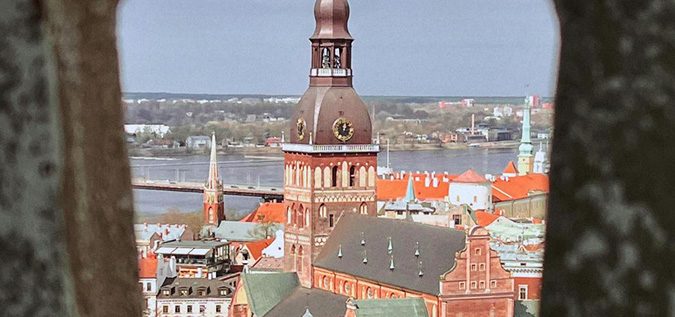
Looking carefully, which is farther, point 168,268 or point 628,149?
point 168,268

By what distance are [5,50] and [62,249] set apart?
0.07 meters

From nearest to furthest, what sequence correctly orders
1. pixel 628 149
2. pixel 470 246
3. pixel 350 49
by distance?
pixel 628 149
pixel 470 246
pixel 350 49

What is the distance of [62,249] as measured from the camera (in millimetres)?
428

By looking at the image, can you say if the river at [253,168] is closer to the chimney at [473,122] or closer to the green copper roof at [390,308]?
the chimney at [473,122]

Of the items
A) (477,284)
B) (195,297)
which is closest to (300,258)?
(195,297)

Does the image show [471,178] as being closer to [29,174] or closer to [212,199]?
[212,199]

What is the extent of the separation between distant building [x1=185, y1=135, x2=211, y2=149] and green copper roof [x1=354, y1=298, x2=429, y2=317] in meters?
5.98

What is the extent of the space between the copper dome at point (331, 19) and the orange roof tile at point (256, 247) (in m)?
5.23

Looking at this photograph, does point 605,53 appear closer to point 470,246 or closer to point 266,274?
point 470,246

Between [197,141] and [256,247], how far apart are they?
2136mm

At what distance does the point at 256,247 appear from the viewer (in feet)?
63.9

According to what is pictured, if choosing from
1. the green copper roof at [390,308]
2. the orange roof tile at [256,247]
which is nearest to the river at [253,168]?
the orange roof tile at [256,247]

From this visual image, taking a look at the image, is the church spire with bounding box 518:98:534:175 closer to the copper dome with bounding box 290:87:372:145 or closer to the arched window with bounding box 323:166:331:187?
the copper dome with bounding box 290:87:372:145

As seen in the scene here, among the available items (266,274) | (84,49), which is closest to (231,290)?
(266,274)
